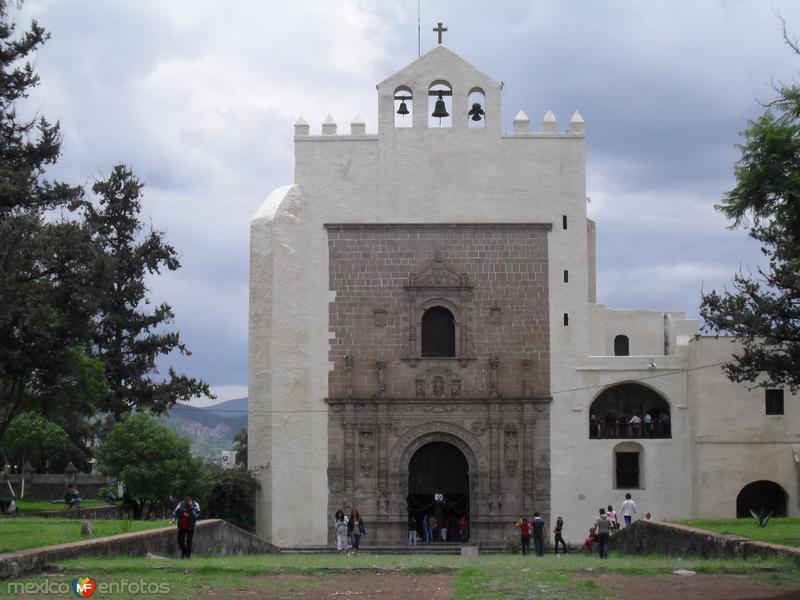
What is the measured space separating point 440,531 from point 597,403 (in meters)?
6.12

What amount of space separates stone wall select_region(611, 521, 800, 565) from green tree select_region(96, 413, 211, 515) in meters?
12.9

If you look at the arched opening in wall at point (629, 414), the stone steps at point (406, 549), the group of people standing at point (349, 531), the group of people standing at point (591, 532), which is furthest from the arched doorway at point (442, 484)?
the arched opening in wall at point (629, 414)

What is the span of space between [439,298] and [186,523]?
16.8 meters

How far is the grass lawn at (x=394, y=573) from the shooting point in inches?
591

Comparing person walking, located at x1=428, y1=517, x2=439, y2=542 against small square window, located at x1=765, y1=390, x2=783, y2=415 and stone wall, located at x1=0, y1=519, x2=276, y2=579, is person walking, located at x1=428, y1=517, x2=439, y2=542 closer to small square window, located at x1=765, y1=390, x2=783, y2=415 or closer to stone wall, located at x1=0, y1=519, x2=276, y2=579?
stone wall, located at x1=0, y1=519, x2=276, y2=579

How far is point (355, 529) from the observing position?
32906 mm

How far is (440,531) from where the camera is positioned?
3691 centimetres

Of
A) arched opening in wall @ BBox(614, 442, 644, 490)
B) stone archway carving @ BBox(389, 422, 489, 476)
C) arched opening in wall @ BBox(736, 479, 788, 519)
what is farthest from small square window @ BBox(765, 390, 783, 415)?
stone archway carving @ BBox(389, 422, 489, 476)

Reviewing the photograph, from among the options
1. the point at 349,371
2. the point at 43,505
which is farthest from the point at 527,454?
the point at 43,505

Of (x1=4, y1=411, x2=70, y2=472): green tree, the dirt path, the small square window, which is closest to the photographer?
the dirt path

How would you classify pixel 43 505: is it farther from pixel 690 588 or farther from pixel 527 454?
pixel 690 588

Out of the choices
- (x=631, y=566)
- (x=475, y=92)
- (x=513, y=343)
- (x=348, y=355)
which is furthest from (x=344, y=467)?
(x=631, y=566)

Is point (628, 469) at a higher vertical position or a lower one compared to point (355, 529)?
higher

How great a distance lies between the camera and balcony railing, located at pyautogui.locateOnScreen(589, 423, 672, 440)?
37.6m
